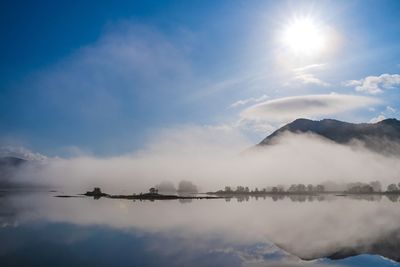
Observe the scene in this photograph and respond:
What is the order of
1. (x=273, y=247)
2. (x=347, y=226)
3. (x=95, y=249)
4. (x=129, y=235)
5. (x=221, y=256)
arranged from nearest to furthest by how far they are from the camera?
1. (x=221, y=256)
2. (x=95, y=249)
3. (x=273, y=247)
4. (x=129, y=235)
5. (x=347, y=226)

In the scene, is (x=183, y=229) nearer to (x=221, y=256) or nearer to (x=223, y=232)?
(x=223, y=232)

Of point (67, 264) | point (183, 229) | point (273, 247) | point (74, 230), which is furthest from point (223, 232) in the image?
point (67, 264)

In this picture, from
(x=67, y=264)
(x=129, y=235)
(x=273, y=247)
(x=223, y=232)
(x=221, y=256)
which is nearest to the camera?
(x=67, y=264)

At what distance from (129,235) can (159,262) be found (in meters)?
26.6

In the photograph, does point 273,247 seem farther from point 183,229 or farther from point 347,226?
point 347,226

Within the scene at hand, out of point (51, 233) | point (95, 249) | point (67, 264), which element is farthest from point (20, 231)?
point (67, 264)

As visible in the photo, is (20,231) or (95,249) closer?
(95,249)

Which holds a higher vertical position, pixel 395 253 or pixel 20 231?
pixel 20 231

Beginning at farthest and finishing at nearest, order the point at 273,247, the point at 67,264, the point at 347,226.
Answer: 1. the point at 347,226
2. the point at 273,247
3. the point at 67,264

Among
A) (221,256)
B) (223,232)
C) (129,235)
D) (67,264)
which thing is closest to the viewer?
(67,264)

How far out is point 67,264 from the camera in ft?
150

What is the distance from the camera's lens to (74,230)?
263 ft

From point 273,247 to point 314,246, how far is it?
8828 mm

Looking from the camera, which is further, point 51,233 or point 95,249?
point 51,233
